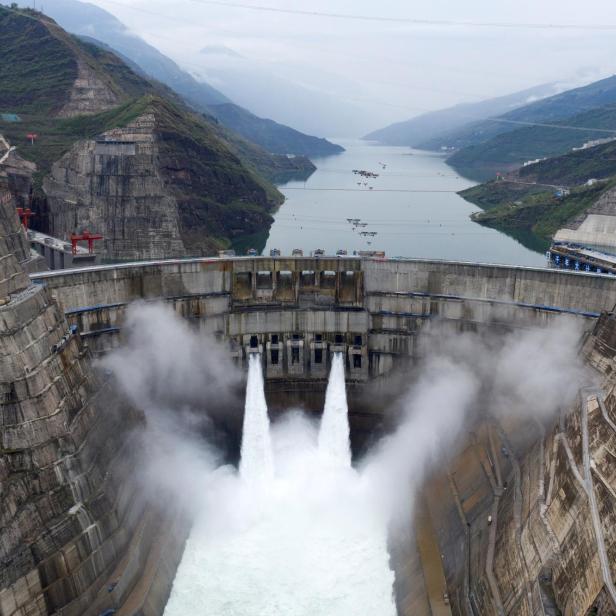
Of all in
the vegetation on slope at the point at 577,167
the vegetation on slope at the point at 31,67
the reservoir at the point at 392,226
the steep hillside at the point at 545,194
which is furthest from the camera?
the vegetation on slope at the point at 577,167

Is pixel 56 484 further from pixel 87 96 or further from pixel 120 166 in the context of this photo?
pixel 87 96

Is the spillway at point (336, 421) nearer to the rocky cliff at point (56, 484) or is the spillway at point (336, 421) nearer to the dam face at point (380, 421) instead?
the dam face at point (380, 421)

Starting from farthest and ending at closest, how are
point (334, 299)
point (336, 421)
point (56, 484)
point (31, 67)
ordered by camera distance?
point (31, 67)
point (334, 299)
point (336, 421)
point (56, 484)

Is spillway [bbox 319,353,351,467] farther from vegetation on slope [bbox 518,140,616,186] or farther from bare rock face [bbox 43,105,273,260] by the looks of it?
vegetation on slope [bbox 518,140,616,186]

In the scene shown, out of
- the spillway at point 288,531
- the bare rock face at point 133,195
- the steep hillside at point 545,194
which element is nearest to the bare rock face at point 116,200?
the bare rock face at point 133,195

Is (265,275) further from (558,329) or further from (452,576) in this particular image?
(452,576)

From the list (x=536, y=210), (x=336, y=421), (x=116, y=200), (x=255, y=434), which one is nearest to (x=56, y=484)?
(x=255, y=434)
